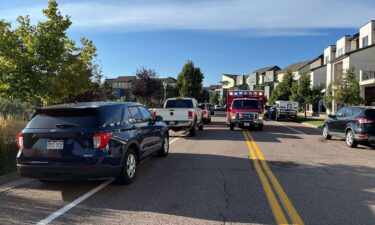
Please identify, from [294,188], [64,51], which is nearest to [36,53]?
[64,51]

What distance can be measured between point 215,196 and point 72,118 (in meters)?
3.09

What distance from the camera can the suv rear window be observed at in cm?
731

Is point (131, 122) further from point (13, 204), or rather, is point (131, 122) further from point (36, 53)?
point (36, 53)

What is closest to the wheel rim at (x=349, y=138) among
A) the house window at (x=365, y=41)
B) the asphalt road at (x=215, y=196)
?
the asphalt road at (x=215, y=196)

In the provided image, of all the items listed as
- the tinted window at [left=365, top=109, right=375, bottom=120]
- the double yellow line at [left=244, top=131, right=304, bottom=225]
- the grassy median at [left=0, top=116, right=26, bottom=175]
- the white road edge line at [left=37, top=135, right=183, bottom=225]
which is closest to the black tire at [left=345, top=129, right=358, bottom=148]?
the tinted window at [left=365, top=109, right=375, bottom=120]

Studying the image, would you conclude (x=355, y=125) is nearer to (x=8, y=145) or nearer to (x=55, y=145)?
(x=55, y=145)

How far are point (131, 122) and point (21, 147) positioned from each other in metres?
2.32

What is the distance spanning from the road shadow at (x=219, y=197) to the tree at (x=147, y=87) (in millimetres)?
39556

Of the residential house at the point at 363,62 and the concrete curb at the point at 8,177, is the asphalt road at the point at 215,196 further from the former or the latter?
the residential house at the point at 363,62

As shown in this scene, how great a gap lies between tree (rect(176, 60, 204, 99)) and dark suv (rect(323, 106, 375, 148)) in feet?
155

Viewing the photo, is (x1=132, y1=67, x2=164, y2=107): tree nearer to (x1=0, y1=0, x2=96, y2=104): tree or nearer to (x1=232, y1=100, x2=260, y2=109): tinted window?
(x1=232, y1=100, x2=260, y2=109): tinted window

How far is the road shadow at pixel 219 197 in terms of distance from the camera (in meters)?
5.93

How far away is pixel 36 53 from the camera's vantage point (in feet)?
44.8

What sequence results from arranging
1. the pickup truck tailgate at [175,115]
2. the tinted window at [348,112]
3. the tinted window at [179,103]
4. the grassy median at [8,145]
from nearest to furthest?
1. the grassy median at [8,145]
2. the tinted window at [348,112]
3. the pickup truck tailgate at [175,115]
4. the tinted window at [179,103]
